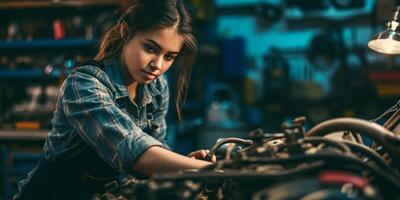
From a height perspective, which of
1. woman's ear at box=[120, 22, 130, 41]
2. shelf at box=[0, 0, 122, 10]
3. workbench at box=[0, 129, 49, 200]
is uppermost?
woman's ear at box=[120, 22, 130, 41]

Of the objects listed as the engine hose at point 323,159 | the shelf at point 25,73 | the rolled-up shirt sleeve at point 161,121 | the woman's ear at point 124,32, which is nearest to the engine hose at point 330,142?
the engine hose at point 323,159

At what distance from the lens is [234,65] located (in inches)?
186

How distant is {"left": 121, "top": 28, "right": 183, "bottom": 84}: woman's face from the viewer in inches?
45.1

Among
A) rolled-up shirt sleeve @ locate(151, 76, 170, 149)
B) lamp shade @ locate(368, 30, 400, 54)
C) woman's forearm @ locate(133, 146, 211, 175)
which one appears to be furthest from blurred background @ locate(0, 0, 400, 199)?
woman's forearm @ locate(133, 146, 211, 175)

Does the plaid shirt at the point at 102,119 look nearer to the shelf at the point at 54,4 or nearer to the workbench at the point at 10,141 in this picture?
the workbench at the point at 10,141

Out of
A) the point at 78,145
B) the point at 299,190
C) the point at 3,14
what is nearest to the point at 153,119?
the point at 78,145

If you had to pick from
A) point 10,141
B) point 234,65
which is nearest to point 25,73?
point 10,141

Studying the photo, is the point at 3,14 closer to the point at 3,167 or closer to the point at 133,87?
the point at 3,167

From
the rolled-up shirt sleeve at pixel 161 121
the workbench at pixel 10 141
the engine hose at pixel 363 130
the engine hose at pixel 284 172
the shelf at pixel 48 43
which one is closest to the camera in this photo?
the engine hose at pixel 284 172

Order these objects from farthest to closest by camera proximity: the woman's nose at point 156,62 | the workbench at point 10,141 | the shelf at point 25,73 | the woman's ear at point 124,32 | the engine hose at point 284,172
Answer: the shelf at point 25,73
the workbench at point 10,141
the woman's ear at point 124,32
the woman's nose at point 156,62
the engine hose at point 284,172

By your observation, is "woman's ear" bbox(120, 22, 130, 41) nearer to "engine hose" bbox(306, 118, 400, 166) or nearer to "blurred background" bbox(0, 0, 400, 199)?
"engine hose" bbox(306, 118, 400, 166)

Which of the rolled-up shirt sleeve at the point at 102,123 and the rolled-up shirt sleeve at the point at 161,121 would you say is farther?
the rolled-up shirt sleeve at the point at 161,121

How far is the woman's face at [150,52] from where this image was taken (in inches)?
45.1

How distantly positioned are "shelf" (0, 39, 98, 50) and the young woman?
7.23 feet
